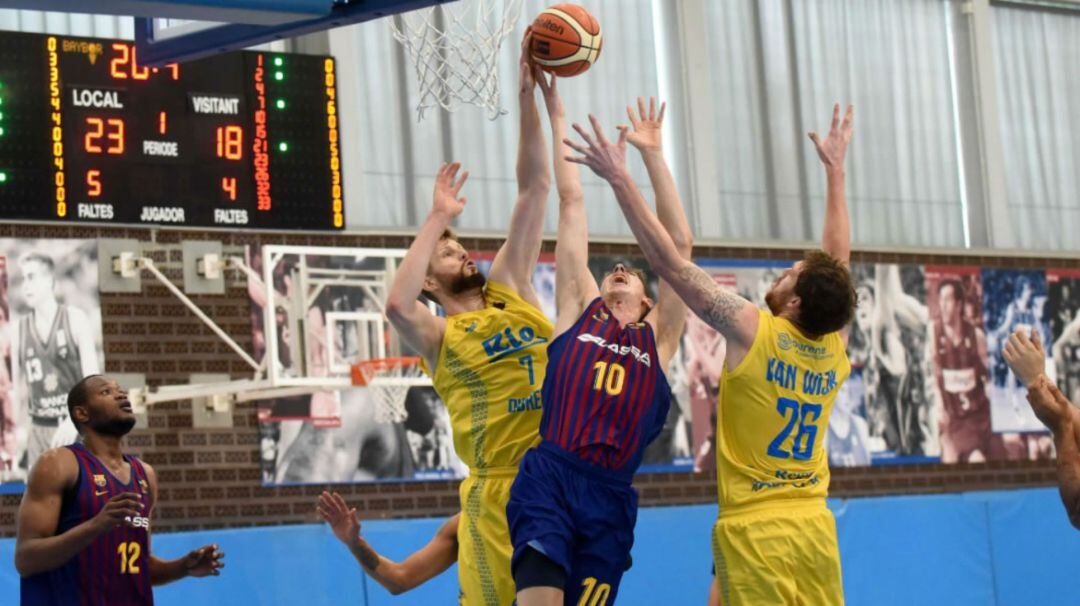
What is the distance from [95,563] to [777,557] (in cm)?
311

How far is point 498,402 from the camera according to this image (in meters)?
6.54

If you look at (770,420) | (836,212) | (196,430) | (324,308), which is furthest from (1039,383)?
(196,430)

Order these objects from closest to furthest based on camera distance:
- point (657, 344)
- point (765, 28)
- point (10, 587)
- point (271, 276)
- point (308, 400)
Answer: point (657, 344)
point (10, 587)
point (271, 276)
point (308, 400)
point (765, 28)

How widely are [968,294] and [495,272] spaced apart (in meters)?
10.3

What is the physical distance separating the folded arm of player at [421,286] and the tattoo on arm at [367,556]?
0.92m

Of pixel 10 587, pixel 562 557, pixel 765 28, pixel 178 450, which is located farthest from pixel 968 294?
pixel 562 557

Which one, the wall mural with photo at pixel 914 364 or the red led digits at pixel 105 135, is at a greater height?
the red led digits at pixel 105 135

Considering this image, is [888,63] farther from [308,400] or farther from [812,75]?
[308,400]

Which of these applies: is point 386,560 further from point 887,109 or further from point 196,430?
point 887,109

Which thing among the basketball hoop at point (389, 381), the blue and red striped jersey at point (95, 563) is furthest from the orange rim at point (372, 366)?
the blue and red striped jersey at point (95, 563)

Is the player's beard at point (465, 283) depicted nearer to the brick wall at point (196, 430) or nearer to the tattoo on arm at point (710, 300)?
the tattoo on arm at point (710, 300)

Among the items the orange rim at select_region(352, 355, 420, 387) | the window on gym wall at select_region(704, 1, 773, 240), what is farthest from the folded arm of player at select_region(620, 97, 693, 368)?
the window on gym wall at select_region(704, 1, 773, 240)

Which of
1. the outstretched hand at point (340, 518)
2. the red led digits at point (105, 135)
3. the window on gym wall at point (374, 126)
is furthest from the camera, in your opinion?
the window on gym wall at point (374, 126)

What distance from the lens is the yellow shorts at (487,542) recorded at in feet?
21.0
